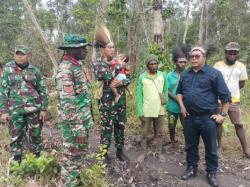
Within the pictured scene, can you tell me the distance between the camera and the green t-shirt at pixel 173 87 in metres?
5.87

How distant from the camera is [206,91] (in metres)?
4.62

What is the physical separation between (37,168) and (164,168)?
200 cm

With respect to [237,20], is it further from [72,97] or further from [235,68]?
[72,97]

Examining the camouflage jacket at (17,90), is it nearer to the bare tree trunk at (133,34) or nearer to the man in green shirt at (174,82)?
the man in green shirt at (174,82)

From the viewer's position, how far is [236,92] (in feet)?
18.6

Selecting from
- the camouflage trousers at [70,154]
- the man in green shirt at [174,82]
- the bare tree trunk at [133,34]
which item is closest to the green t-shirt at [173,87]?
the man in green shirt at [174,82]

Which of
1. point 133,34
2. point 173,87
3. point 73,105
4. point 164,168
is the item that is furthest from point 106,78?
point 133,34

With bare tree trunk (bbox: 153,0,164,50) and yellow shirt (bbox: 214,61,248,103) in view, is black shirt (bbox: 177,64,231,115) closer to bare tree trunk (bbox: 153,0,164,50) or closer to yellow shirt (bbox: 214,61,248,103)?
yellow shirt (bbox: 214,61,248,103)

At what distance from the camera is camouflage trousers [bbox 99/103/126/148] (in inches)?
202

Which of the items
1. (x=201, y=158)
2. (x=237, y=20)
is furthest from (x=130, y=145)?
(x=237, y=20)

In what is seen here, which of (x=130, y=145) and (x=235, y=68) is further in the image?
(x=130, y=145)

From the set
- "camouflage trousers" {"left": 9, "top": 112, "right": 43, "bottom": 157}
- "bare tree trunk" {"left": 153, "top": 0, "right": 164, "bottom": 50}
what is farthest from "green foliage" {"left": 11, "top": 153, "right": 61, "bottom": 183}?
"bare tree trunk" {"left": 153, "top": 0, "right": 164, "bottom": 50}

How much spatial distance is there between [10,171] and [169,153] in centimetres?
273

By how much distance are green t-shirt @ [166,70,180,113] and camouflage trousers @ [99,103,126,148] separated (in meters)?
1.04
